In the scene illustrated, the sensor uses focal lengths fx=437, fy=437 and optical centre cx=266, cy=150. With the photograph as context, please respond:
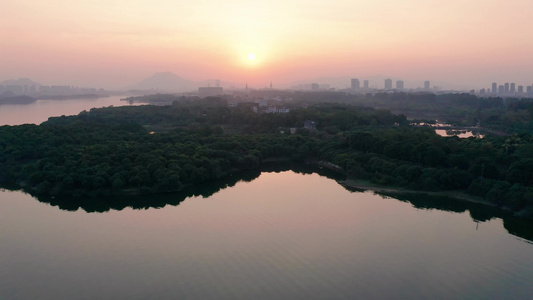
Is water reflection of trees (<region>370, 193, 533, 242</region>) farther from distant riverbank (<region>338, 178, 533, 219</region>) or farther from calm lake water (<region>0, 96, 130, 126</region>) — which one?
calm lake water (<region>0, 96, 130, 126</region>)

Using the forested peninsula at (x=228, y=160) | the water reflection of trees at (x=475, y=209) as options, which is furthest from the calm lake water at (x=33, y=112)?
the water reflection of trees at (x=475, y=209)

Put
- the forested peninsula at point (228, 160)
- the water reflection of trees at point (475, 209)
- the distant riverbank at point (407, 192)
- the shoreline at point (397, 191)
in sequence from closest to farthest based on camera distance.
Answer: the water reflection of trees at point (475, 209), the distant riverbank at point (407, 192), the shoreline at point (397, 191), the forested peninsula at point (228, 160)

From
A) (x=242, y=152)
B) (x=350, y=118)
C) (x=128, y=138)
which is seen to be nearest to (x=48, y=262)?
(x=242, y=152)

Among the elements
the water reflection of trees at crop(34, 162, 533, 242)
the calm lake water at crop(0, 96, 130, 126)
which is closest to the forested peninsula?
the water reflection of trees at crop(34, 162, 533, 242)

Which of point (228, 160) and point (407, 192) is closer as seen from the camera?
point (407, 192)

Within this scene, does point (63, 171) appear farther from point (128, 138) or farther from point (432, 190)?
point (432, 190)

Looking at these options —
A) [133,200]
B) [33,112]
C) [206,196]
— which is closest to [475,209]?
[206,196]

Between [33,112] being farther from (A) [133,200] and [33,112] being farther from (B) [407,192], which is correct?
(B) [407,192]

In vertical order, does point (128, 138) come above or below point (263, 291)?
above

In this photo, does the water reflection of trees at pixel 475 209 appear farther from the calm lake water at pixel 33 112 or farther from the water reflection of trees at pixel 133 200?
the calm lake water at pixel 33 112

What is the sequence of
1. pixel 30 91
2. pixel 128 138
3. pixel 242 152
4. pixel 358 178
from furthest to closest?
pixel 30 91 → pixel 128 138 → pixel 242 152 → pixel 358 178

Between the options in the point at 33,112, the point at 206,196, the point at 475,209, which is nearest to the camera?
the point at 475,209
